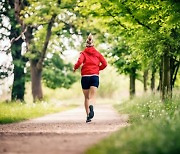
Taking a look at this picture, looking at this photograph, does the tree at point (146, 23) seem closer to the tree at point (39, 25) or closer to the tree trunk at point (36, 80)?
the tree at point (39, 25)

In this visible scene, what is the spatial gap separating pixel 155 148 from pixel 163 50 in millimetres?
10627

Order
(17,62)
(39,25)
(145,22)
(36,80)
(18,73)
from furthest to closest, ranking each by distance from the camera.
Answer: (18,73) < (17,62) < (36,80) < (39,25) < (145,22)

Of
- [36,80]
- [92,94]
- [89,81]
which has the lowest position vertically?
[36,80]

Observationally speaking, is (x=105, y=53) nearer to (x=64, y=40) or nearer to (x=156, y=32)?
(x=64, y=40)

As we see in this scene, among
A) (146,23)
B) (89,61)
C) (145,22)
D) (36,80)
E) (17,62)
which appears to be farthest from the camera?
(17,62)

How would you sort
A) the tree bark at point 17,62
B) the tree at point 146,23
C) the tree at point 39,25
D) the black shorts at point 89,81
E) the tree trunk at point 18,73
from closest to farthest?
the black shorts at point 89,81 < the tree at point 146,23 < the tree at point 39,25 < the tree bark at point 17,62 < the tree trunk at point 18,73

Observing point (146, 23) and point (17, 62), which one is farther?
point (17, 62)

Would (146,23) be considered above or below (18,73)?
above

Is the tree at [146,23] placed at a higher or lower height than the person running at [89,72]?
higher

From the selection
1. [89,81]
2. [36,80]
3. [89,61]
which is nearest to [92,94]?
[89,81]

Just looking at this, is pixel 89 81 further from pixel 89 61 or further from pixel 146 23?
pixel 146 23

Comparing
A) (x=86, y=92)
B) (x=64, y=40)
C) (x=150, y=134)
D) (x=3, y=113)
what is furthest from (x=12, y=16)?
(x=150, y=134)

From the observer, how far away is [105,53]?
30.0m

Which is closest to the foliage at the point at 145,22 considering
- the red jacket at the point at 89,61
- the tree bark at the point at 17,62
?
the red jacket at the point at 89,61
